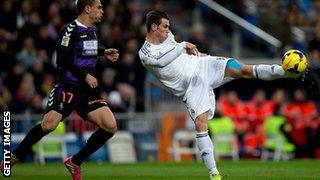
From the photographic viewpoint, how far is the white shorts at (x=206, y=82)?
1328 centimetres

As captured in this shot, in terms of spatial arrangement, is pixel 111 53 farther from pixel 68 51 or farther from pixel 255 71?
pixel 255 71

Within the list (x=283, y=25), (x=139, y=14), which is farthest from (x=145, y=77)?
(x=283, y=25)

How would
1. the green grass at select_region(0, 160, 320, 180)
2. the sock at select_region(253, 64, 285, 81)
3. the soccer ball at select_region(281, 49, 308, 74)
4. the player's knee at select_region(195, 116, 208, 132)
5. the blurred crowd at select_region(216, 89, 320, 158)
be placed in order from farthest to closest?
the blurred crowd at select_region(216, 89, 320, 158)
the green grass at select_region(0, 160, 320, 180)
the player's knee at select_region(195, 116, 208, 132)
the sock at select_region(253, 64, 285, 81)
the soccer ball at select_region(281, 49, 308, 74)

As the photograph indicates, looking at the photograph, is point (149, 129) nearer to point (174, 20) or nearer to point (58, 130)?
point (58, 130)

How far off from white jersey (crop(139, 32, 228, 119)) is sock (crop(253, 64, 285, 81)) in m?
0.57

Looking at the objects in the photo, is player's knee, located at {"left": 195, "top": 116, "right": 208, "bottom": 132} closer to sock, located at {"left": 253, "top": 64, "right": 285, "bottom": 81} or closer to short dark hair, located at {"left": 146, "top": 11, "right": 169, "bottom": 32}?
sock, located at {"left": 253, "top": 64, "right": 285, "bottom": 81}

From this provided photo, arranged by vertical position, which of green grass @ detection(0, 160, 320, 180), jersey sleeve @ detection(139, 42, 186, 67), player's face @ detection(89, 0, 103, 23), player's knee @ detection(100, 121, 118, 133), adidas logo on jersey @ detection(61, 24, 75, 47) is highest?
player's face @ detection(89, 0, 103, 23)

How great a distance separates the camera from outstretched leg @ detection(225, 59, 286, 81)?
12.8 m

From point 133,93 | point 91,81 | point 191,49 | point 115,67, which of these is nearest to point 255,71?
point 191,49

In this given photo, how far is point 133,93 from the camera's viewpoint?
24.6 metres

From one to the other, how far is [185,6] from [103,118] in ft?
52.6

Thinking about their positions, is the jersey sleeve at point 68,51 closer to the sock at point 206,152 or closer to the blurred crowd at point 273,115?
the sock at point 206,152

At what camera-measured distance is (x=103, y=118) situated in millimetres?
13250

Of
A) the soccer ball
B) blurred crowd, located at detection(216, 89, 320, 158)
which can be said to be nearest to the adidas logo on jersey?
the soccer ball
